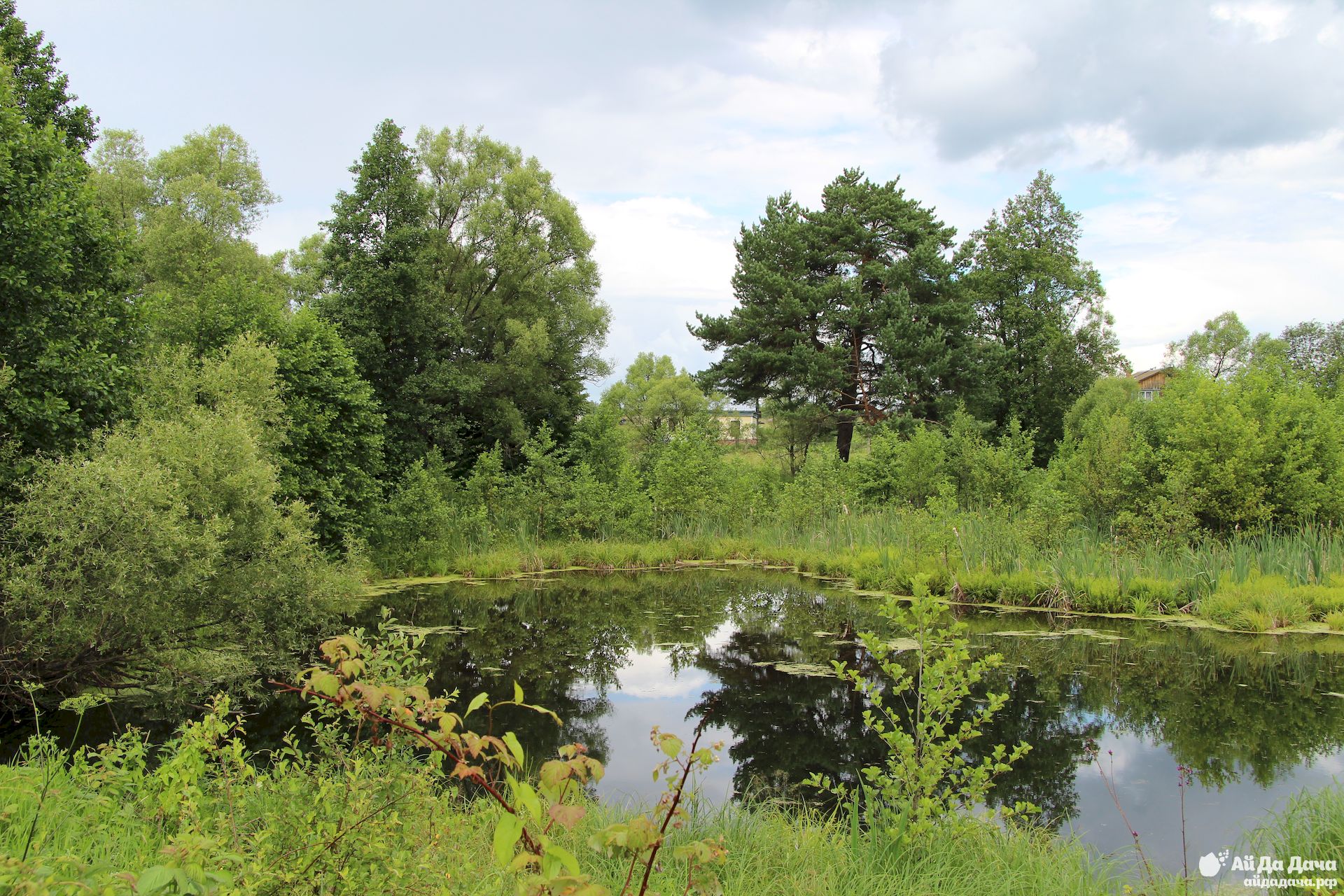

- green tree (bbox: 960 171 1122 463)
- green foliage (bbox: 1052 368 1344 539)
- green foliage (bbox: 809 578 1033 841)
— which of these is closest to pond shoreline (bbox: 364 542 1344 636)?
green foliage (bbox: 1052 368 1344 539)

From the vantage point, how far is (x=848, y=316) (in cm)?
2603

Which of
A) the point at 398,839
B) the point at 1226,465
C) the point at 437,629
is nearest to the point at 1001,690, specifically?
the point at 398,839

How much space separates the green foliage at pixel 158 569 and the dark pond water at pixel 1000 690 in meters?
0.87

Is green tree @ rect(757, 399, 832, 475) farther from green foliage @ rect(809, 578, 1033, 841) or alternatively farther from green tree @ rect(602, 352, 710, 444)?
green foliage @ rect(809, 578, 1033, 841)

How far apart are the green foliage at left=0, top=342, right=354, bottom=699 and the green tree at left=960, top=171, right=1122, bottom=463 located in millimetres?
28651

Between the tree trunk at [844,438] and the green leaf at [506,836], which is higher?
the tree trunk at [844,438]

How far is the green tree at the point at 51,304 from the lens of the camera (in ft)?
25.3

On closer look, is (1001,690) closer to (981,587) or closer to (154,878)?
(981,587)

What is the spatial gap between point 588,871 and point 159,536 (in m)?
4.44

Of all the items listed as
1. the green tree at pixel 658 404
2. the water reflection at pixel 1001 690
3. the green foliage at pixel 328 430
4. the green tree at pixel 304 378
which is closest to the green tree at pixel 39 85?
the green tree at pixel 304 378

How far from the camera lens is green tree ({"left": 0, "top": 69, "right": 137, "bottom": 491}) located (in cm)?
773

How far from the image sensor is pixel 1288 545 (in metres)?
11.1

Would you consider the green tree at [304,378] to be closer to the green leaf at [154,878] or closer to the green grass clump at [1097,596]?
the green leaf at [154,878]

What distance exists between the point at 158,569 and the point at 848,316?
22.5 m
